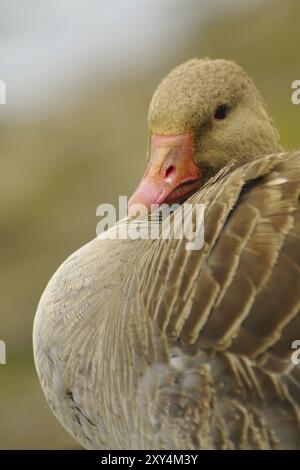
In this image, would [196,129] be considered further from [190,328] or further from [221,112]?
[190,328]

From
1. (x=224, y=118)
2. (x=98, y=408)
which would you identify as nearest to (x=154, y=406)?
(x=98, y=408)

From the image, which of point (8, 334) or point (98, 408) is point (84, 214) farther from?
point (98, 408)

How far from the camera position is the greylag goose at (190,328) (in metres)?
2.29

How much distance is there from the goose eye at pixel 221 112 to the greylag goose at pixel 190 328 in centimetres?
19

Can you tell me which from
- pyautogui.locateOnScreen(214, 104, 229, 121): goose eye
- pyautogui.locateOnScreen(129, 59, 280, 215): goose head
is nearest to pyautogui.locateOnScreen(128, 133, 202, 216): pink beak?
pyautogui.locateOnScreen(129, 59, 280, 215): goose head

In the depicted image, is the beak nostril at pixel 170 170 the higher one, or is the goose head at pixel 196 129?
the goose head at pixel 196 129

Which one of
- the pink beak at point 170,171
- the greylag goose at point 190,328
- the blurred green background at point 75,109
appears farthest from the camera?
the blurred green background at point 75,109

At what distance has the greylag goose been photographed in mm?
2287

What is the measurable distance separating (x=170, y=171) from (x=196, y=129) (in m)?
0.18

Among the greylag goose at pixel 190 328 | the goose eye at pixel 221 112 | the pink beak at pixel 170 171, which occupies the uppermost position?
the goose eye at pixel 221 112

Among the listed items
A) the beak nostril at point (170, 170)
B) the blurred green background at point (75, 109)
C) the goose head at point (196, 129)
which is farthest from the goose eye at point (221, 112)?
the blurred green background at point (75, 109)

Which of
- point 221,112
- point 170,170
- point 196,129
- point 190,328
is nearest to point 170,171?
point 170,170

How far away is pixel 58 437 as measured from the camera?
6.02 meters

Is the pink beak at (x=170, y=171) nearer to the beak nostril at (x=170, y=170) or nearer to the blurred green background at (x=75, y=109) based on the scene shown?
the beak nostril at (x=170, y=170)
